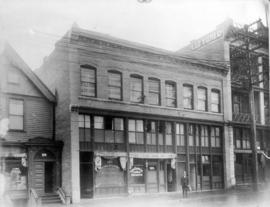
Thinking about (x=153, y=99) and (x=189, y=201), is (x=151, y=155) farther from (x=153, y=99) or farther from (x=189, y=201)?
(x=189, y=201)

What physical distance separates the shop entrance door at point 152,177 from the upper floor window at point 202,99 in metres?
3.92

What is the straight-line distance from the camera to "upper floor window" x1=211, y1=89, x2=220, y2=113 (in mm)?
20266

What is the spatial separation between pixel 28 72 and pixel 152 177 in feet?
26.0

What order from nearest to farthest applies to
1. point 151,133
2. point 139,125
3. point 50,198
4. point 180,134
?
point 50,198 < point 139,125 < point 151,133 < point 180,134

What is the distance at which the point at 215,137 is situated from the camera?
70.1 ft

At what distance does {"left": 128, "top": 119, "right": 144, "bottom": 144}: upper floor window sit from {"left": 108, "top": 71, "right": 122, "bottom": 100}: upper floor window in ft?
4.56

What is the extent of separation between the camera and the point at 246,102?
25.8 meters

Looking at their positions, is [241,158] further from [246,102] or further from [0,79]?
[0,79]

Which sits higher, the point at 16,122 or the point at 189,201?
the point at 16,122

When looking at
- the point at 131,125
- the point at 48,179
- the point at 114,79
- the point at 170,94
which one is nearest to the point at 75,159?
the point at 48,179

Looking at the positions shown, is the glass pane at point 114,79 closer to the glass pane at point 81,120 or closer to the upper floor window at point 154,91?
the upper floor window at point 154,91

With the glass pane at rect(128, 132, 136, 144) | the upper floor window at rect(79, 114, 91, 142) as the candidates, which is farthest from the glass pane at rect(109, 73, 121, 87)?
the glass pane at rect(128, 132, 136, 144)

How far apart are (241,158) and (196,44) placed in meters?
8.27

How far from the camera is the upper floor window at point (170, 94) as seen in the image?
61.1 feet
